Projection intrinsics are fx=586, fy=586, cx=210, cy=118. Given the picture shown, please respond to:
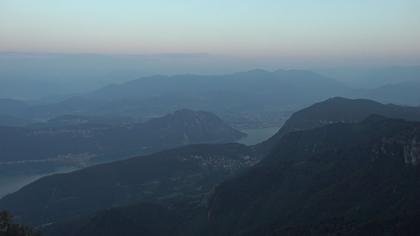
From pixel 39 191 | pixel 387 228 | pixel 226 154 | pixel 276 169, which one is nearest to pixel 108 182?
pixel 39 191

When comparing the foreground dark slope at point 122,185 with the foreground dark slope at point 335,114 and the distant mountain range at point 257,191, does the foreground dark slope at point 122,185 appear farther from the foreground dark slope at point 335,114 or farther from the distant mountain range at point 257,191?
the foreground dark slope at point 335,114

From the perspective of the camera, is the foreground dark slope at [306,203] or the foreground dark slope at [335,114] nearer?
the foreground dark slope at [306,203]

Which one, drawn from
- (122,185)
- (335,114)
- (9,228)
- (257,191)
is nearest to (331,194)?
(257,191)

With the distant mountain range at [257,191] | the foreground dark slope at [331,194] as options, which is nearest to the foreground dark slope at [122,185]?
the distant mountain range at [257,191]

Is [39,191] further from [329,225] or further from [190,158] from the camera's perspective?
[329,225]

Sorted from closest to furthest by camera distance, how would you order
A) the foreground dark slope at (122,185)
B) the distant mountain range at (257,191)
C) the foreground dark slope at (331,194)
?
the foreground dark slope at (331,194)
the distant mountain range at (257,191)
the foreground dark slope at (122,185)

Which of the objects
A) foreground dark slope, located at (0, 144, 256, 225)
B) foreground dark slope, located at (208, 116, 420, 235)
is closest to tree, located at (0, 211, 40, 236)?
foreground dark slope, located at (208, 116, 420, 235)

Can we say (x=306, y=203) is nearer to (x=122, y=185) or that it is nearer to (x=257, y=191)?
(x=257, y=191)
